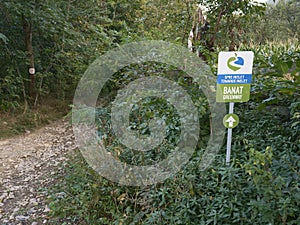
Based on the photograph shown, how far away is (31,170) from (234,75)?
8.92 ft

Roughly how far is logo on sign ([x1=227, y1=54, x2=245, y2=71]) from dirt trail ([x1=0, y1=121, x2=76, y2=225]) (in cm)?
197

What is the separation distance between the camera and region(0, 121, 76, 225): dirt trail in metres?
2.56

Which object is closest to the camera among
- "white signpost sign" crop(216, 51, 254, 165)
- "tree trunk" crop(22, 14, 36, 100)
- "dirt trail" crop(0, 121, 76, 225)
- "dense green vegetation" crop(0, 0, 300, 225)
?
"dense green vegetation" crop(0, 0, 300, 225)

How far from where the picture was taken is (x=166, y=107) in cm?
284

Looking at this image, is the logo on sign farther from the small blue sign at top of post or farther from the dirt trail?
the dirt trail

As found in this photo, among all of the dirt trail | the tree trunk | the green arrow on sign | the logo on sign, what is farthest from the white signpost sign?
the tree trunk

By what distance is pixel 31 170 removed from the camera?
3.44m

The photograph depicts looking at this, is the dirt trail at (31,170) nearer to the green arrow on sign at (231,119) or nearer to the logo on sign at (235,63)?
the green arrow on sign at (231,119)

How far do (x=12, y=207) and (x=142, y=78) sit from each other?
1.88 m

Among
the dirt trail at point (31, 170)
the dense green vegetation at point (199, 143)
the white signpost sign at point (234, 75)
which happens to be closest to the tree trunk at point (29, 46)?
the dense green vegetation at point (199, 143)

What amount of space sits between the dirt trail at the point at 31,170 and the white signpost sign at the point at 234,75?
1.84 metres

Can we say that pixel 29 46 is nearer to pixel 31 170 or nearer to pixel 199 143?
pixel 31 170

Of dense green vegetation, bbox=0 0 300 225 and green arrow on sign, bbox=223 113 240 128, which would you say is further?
green arrow on sign, bbox=223 113 240 128

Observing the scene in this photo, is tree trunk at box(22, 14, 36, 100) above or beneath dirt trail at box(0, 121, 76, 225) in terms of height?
above
